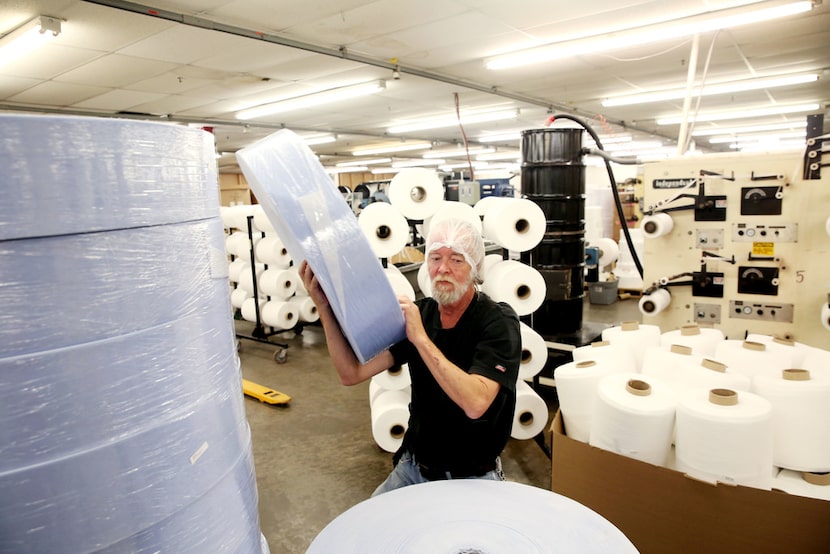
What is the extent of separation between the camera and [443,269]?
1.71 metres

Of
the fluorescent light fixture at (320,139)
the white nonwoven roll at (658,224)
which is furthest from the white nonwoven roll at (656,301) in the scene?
the fluorescent light fixture at (320,139)

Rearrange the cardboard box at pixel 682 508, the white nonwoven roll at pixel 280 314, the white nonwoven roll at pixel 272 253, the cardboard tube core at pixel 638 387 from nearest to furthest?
the cardboard box at pixel 682 508 < the cardboard tube core at pixel 638 387 < the white nonwoven roll at pixel 272 253 < the white nonwoven roll at pixel 280 314

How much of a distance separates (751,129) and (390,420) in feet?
42.9

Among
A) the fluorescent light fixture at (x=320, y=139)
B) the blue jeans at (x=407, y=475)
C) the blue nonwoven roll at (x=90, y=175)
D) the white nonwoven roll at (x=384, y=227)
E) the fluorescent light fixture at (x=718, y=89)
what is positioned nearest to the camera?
the blue nonwoven roll at (x=90, y=175)

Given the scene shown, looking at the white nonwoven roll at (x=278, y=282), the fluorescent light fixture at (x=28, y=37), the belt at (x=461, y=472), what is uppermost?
the fluorescent light fixture at (x=28, y=37)

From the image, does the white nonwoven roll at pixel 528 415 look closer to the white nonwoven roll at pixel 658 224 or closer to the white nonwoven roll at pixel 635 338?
the white nonwoven roll at pixel 635 338

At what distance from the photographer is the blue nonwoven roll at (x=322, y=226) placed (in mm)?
1048

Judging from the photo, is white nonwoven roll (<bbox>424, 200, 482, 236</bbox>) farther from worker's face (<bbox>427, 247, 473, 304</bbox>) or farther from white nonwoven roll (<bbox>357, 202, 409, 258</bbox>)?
worker's face (<bbox>427, 247, 473, 304</bbox>)

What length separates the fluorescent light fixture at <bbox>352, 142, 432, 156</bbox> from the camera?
1339 cm

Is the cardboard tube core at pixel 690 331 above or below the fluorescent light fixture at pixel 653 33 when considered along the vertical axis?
below

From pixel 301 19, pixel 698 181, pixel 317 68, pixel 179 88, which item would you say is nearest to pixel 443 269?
pixel 698 181

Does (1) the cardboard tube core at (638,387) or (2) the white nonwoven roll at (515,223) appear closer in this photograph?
(1) the cardboard tube core at (638,387)

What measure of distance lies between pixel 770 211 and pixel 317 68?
5.05 meters

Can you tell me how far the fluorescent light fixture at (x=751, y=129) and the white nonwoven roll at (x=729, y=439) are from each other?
11.8 m
